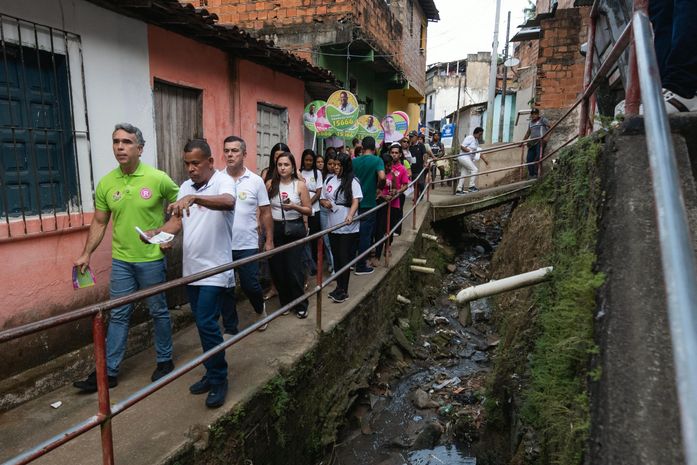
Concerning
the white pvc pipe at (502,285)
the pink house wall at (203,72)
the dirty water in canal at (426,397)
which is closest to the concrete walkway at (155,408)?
the dirty water in canal at (426,397)

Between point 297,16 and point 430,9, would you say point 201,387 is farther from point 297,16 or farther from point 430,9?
point 430,9

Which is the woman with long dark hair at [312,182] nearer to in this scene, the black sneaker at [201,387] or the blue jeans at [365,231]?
the blue jeans at [365,231]

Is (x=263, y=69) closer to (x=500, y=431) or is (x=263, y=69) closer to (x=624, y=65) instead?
(x=624, y=65)

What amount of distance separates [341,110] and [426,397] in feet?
15.2

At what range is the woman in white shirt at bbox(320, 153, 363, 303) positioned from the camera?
504 centimetres

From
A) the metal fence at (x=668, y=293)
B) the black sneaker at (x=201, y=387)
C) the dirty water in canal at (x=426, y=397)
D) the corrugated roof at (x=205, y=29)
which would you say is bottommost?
the dirty water in canal at (x=426, y=397)

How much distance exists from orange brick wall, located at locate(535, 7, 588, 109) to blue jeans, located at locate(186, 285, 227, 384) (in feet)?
30.5

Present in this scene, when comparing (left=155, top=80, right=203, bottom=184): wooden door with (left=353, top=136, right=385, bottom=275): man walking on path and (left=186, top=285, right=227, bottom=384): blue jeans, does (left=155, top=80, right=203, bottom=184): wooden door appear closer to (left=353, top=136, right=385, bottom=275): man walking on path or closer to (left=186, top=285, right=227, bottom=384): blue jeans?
(left=353, top=136, right=385, bottom=275): man walking on path

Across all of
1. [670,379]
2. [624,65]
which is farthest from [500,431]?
[624,65]

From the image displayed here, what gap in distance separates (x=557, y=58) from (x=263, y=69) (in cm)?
664

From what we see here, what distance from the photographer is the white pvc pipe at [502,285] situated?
2785 millimetres

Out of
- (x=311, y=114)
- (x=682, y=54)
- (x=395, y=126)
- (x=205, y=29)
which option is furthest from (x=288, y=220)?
(x=395, y=126)

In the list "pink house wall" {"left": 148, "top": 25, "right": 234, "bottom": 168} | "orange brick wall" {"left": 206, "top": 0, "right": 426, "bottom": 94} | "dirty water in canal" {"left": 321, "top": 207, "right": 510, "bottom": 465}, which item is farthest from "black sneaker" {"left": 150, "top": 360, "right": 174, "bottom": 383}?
"orange brick wall" {"left": 206, "top": 0, "right": 426, "bottom": 94}

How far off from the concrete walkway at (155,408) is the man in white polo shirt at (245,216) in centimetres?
34
